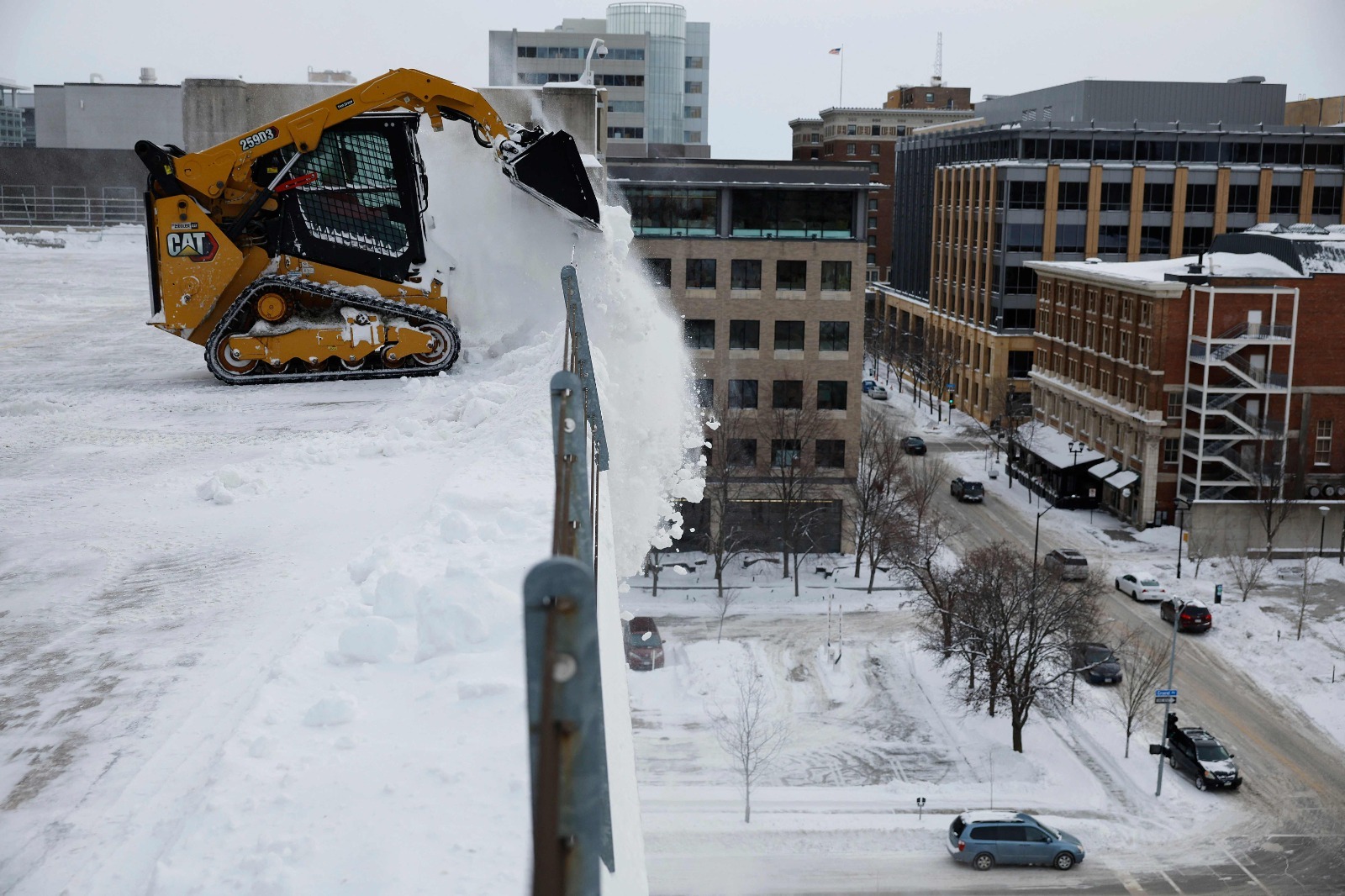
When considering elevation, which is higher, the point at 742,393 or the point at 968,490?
the point at 742,393

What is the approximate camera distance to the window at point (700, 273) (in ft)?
149

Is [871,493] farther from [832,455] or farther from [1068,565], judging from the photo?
[1068,565]

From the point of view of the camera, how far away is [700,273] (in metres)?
45.5

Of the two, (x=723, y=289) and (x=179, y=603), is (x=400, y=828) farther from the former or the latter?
(x=723, y=289)

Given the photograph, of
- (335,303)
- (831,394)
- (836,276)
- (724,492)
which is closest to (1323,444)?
(831,394)

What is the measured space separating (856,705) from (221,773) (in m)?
29.1

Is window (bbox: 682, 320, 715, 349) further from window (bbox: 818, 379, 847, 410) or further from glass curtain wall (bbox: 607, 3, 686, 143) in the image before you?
glass curtain wall (bbox: 607, 3, 686, 143)

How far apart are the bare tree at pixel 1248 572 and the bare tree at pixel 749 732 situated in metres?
17.2

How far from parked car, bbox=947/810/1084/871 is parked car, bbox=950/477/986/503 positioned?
27.9 metres

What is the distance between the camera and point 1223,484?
47.5 m

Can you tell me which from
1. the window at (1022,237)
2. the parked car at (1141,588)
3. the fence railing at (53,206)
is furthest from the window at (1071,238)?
the fence railing at (53,206)

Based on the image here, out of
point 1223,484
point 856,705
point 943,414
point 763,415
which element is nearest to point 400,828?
point 856,705

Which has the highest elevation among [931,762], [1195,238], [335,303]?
[1195,238]

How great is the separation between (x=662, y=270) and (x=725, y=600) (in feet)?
40.2
